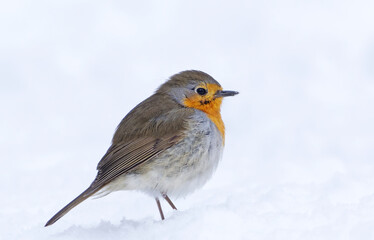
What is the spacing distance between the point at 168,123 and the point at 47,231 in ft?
3.98

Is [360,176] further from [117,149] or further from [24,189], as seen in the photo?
[24,189]

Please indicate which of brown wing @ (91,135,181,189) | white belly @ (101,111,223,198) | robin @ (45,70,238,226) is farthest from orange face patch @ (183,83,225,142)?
brown wing @ (91,135,181,189)

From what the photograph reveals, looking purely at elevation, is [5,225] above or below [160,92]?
below

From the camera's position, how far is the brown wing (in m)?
5.10

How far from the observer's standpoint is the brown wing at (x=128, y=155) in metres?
5.10

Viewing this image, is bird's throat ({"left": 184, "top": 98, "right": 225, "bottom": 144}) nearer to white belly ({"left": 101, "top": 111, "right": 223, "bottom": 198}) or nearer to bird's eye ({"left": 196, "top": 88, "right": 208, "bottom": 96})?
bird's eye ({"left": 196, "top": 88, "right": 208, "bottom": 96})

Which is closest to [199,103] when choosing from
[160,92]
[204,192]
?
[160,92]

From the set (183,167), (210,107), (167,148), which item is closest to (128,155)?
(167,148)

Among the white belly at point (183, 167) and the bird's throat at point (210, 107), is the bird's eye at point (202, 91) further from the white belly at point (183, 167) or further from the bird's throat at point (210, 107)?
the white belly at point (183, 167)

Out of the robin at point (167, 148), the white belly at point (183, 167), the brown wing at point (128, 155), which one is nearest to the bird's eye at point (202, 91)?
the robin at point (167, 148)

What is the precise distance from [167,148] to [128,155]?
292mm

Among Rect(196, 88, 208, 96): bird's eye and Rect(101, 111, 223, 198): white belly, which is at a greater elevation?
Rect(196, 88, 208, 96): bird's eye

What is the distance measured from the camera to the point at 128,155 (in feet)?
17.1

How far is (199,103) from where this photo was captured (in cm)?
583
